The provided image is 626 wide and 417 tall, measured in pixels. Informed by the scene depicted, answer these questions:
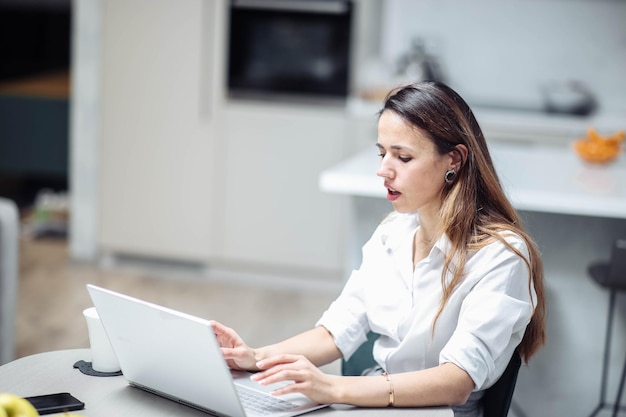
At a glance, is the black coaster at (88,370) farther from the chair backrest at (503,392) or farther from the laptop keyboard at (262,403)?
the chair backrest at (503,392)

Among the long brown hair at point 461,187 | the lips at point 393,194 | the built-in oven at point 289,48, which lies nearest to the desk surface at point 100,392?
the long brown hair at point 461,187

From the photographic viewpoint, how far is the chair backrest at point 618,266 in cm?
256

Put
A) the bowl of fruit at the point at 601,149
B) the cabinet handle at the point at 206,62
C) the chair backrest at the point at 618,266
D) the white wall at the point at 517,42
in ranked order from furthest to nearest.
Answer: the white wall at the point at 517,42 → the cabinet handle at the point at 206,62 → the bowl of fruit at the point at 601,149 → the chair backrest at the point at 618,266

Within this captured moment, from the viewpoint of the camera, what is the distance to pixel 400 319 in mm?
1844

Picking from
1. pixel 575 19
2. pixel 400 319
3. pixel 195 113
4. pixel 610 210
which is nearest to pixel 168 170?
pixel 195 113

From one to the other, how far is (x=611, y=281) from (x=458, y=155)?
106 cm

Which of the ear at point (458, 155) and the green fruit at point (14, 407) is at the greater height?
the ear at point (458, 155)

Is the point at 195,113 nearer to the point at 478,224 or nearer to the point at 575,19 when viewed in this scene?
the point at 575,19

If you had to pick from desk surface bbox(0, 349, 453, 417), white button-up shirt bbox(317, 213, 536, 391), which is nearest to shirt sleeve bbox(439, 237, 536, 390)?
white button-up shirt bbox(317, 213, 536, 391)

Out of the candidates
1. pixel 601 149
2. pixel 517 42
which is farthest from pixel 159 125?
pixel 601 149

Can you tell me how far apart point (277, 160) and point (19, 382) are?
3.16m

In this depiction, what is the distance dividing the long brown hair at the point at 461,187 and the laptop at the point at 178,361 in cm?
40

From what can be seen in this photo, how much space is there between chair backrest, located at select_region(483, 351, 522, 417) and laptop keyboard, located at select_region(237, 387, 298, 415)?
0.43 metres

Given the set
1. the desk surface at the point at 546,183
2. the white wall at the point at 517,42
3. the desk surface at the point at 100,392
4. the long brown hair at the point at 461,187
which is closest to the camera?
the desk surface at the point at 100,392
